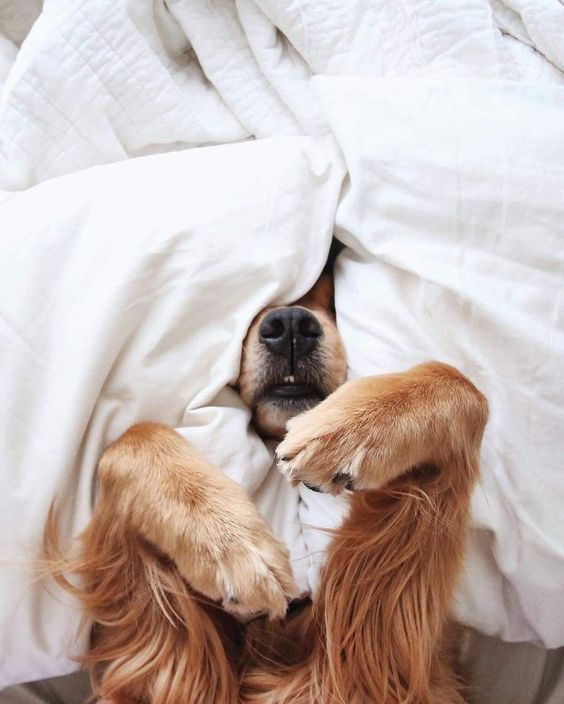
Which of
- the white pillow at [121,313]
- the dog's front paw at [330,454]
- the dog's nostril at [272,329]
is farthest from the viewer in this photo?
the dog's nostril at [272,329]

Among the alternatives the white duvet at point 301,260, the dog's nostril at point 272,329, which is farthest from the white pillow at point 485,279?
the dog's nostril at point 272,329

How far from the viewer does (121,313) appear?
109cm

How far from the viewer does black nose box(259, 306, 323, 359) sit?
118 cm

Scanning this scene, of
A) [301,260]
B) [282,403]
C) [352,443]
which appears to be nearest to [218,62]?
[301,260]

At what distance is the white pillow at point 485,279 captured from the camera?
3.47ft

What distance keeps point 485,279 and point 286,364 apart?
0.36 metres

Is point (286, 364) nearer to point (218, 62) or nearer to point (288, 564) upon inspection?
point (288, 564)

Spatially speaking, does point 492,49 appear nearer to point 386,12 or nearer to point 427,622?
point 386,12

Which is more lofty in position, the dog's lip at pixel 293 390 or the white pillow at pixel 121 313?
the white pillow at pixel 121 313

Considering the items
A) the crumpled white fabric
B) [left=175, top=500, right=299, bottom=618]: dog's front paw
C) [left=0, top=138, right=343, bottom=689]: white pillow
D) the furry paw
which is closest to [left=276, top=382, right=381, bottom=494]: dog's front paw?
the furry paw

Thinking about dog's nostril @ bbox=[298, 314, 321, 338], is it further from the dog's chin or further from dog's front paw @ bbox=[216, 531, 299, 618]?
dog's front paw @ bbox=[216, 531, 299, 618]

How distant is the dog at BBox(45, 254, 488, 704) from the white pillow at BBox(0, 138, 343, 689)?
5 cm

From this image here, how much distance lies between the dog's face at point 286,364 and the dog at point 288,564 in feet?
0.63

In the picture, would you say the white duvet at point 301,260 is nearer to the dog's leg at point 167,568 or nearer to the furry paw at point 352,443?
the dog's leg at point 167,568
